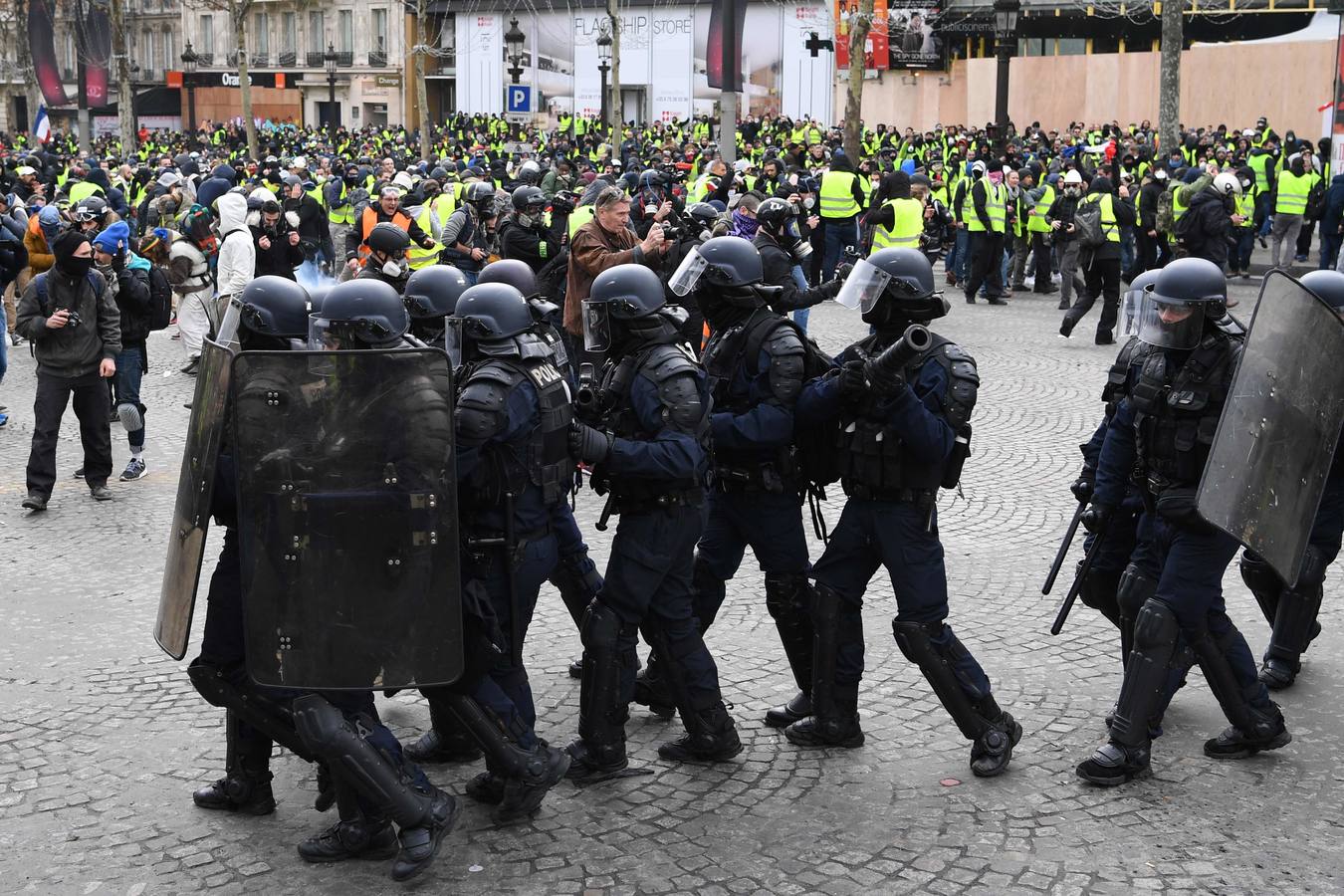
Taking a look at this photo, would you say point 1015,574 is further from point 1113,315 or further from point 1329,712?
point 1113,315

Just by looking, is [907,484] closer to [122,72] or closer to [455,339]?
[455,339]

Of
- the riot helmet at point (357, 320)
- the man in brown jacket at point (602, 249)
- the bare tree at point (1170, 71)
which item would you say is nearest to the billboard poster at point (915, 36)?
the bare tree at point (1170, 71)

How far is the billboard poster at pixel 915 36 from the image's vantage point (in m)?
45.0

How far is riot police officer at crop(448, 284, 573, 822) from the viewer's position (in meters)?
4.30

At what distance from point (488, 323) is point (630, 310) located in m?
0.48

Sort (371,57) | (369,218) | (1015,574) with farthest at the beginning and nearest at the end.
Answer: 1. (371,57)
2. (369,218)
3. (1015,574)

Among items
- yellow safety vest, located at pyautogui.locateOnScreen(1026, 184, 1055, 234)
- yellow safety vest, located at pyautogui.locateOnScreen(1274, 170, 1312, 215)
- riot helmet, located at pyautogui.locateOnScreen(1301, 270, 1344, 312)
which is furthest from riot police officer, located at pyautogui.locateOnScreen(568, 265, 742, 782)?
yellow safety vest, located at pyautogui.locateOnScreen(1274, 170, 1312, 215)

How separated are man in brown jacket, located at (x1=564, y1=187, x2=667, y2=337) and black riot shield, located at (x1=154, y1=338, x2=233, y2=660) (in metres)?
4.58

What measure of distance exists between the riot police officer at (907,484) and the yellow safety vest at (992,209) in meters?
10.7

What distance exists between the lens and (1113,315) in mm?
13578

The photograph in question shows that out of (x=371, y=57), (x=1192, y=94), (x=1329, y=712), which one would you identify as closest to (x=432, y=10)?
(x=371, y=57)

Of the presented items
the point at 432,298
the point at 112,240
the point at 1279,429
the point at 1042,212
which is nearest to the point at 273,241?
the point at 112,240

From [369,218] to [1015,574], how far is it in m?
7.23

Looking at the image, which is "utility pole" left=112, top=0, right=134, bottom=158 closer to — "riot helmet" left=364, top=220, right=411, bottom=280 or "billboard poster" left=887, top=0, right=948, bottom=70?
"billboard poster" left=887, top=0, right=948, bottom=70
